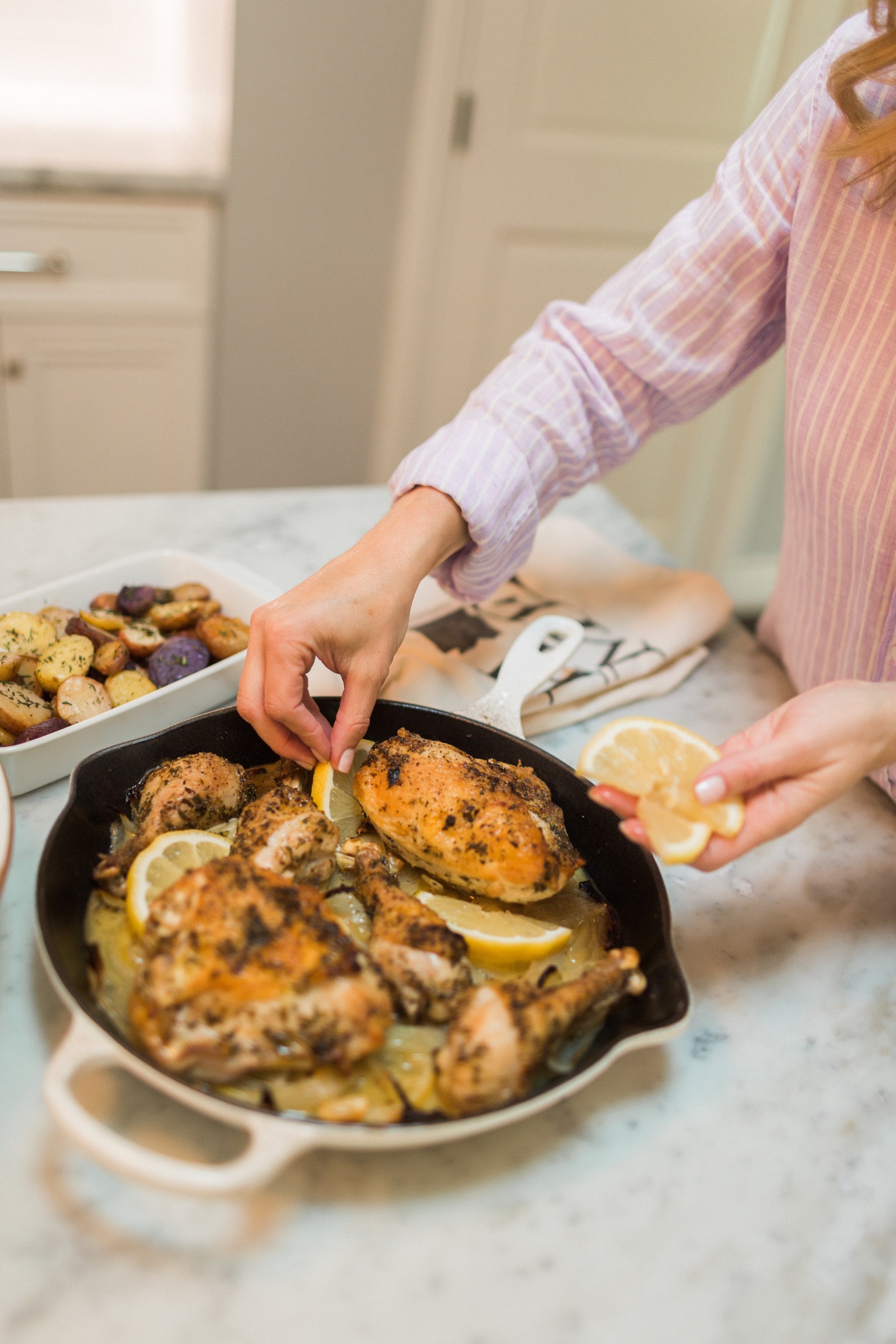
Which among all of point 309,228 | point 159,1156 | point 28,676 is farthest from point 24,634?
point 309,228

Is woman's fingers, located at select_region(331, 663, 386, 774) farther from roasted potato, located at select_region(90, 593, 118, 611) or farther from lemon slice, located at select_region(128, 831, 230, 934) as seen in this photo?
roasted potato, located at select_region(90, 593, 118, 611)

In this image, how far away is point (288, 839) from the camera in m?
0.83

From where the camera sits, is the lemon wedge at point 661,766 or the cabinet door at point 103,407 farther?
the cabinet door at point 103,407

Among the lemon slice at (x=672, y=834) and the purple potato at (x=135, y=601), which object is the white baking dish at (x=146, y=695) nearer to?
the purple potato at (x=135, y=601)

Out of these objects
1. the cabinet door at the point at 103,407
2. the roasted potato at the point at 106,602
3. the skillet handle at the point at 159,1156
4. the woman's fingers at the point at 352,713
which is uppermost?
the woman's fingers at the point at 352,713

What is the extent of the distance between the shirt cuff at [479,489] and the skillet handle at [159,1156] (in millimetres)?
688

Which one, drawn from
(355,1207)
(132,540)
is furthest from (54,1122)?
(132,540)

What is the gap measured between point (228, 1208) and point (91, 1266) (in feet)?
0.30

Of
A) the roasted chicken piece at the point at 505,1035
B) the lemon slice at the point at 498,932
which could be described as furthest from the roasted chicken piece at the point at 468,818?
the roasted chicken piece at the point at 505,1035

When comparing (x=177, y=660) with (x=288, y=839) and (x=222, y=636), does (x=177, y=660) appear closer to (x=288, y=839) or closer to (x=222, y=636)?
(x=222, y=636)

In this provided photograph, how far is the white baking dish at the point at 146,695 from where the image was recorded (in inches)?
37.9

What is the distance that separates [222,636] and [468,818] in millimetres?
385

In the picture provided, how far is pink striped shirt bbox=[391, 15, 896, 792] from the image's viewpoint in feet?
3.55

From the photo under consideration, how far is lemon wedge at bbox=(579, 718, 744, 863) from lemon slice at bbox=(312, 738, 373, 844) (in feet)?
0.74
